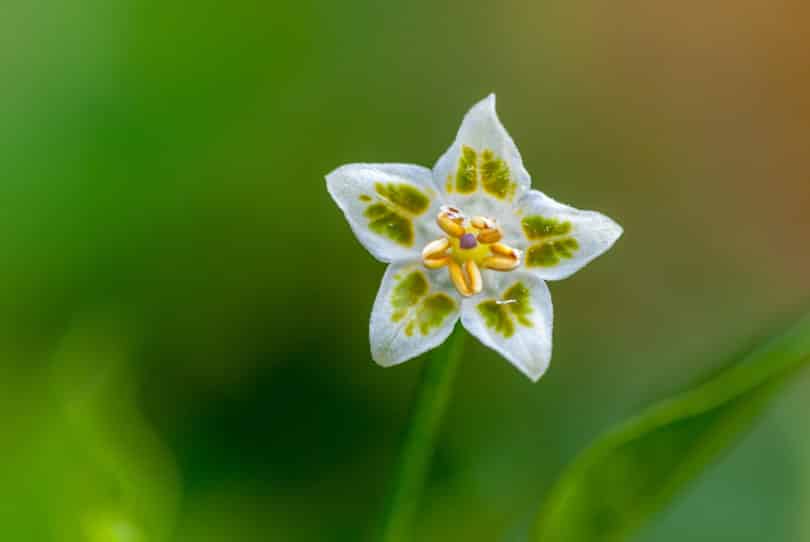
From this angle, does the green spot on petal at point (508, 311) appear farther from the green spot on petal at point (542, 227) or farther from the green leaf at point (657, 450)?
the green leaf at point (657, 450)

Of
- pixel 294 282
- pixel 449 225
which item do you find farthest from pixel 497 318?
pixel 294 282

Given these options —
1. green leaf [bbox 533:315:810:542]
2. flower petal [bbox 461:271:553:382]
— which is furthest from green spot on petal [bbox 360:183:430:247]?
green leaf [bbox 533:315:810:542]

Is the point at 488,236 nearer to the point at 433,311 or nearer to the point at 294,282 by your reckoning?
the point at 433,311

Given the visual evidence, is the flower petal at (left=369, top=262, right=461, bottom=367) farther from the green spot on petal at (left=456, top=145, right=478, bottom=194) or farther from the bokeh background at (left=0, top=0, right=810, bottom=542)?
the bokeh background at (left=0, top=0, right=810, bottom=542)

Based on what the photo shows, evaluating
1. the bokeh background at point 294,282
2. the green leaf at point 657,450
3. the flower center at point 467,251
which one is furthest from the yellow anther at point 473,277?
the bokeh background at point 294,282

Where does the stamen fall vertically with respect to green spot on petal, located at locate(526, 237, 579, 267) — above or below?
below

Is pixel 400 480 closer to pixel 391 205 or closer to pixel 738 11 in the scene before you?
pixel 391 205

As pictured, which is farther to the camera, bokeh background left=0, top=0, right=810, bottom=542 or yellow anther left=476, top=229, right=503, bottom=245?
bokeh background left=0, top=0, right=810, bottom=542
